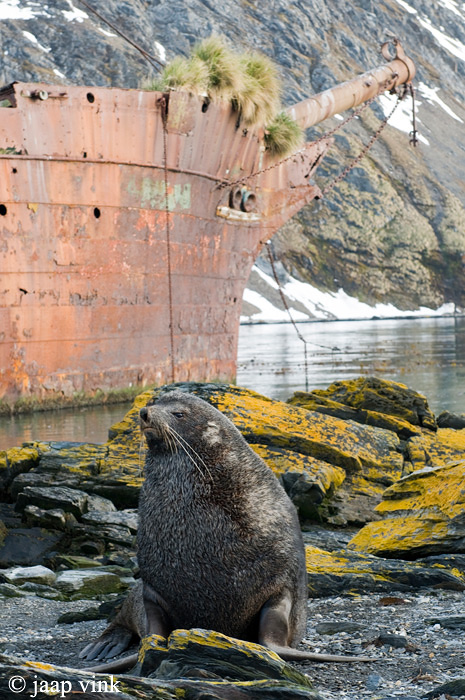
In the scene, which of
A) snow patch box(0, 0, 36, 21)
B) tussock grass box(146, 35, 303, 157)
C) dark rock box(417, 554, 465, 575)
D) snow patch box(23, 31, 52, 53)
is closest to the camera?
dark rock box(417, 554, 465, 575)

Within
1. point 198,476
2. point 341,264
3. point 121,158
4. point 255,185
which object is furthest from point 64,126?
point 341,264

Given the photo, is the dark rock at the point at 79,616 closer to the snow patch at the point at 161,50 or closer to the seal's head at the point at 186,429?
the seal's head at the point at 186,429

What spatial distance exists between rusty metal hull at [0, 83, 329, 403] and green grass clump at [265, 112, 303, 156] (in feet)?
2.17

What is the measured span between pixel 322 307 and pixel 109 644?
359ft

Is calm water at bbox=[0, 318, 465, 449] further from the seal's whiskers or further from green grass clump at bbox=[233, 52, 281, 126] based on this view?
the seal's whiskers

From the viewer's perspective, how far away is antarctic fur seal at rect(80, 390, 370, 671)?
4.30m

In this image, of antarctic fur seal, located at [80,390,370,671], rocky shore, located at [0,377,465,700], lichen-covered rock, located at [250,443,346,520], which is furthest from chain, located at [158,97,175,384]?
antarctic fur seal, located at [80,390,370,671]

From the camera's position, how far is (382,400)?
455 inches

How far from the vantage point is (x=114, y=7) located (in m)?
130

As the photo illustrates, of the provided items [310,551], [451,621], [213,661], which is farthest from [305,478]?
[213,661]

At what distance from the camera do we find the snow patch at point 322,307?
10606 centimetres

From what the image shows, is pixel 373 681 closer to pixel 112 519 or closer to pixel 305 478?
pixel 112 519

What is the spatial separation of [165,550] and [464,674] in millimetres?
1535

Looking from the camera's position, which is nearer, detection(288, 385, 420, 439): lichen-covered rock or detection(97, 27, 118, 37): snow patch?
detection(288, 385, 420, 439): lichen-covered rock
